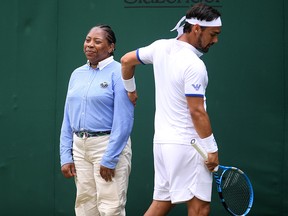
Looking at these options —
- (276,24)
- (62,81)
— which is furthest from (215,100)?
(62,81)

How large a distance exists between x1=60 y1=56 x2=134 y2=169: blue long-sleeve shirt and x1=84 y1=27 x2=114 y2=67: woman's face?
0.17 ft

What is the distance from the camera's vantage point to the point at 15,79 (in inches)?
282

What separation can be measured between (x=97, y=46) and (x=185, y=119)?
1104 millimetres

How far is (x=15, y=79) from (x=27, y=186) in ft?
3.20

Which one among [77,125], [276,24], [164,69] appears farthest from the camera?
[276,24]

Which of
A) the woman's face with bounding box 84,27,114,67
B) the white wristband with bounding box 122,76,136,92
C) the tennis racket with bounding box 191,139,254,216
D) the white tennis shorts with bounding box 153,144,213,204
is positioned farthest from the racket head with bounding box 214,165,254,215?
the woman's face with bounding box 84,27,114,67

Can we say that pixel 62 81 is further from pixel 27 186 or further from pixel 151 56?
pixel 151 56

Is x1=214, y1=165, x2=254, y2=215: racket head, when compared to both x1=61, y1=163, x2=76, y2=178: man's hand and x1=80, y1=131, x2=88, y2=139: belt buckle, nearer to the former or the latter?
x1=80, y1=131, x2=88, y2=139: belt buckle

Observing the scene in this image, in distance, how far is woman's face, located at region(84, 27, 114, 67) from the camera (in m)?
5.78

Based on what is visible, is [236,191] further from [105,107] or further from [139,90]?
[139,90]

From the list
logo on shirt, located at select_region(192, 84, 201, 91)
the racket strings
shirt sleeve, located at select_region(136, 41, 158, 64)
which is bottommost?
the racket strings

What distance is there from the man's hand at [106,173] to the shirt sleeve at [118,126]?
0.03 meters

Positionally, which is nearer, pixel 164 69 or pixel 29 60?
pixel 164 69

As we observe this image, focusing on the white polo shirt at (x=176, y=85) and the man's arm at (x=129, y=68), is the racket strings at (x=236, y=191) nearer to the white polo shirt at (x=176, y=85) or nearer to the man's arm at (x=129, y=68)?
the white polo shirt at (x=176, y=85)
